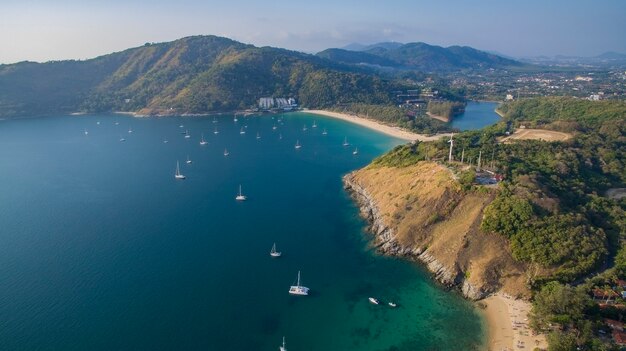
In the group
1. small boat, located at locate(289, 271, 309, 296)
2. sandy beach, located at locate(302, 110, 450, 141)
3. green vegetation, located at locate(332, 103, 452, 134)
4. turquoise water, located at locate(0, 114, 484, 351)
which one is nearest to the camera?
turquoise water, located at locate(0, 114, 484, 351)

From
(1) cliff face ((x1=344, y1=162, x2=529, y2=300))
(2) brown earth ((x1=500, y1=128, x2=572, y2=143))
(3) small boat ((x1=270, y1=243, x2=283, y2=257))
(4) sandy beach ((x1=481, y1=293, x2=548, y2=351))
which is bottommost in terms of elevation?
(4) sandy beach ((x1=481, y1=293, x2=548, y2=351))

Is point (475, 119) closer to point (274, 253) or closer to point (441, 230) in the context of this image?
point (441, 230)

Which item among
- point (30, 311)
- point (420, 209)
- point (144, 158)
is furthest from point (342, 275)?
point (144, 158)

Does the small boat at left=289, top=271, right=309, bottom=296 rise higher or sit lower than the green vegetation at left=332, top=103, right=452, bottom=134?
lower

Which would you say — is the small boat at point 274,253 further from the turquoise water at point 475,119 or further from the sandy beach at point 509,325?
the turquoise water at point 475,119

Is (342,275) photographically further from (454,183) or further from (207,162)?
(207,162)

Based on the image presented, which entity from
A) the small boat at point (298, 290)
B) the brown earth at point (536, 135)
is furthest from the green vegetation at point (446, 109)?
the small boat at point (298, 290)

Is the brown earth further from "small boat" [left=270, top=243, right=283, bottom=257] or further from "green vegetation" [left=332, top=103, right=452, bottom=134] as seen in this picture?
"small boat" [left=270, top=243, right=283, bottom=257]

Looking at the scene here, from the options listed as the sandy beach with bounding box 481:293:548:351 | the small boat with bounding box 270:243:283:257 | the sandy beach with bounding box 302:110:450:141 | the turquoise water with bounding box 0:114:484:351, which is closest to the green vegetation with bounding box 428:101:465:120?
the sandy beach with bounding box 302:110:450:141
